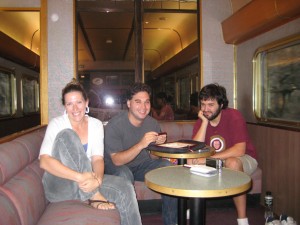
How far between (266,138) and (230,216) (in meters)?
1.01

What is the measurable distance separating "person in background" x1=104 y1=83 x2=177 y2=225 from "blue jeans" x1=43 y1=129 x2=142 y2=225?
41 centimetres

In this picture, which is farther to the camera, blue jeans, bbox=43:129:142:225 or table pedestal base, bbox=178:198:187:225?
table pedestal base, bbox=178:198:187:225

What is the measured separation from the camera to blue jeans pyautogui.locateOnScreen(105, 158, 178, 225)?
265 centimetres

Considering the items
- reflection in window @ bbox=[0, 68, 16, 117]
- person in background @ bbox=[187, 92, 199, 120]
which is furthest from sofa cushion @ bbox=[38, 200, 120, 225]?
reflection in window @ bbox=[0, 68, 16, 117]

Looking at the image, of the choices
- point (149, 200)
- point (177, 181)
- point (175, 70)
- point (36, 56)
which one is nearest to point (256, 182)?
point (149, 200)

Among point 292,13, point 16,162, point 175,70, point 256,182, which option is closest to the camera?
point 16,162

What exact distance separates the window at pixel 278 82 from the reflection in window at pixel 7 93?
225 inches

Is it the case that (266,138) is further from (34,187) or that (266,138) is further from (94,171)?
(34,187)

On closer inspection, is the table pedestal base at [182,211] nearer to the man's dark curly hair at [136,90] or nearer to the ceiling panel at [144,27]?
the man's dark curly hair at [136,90]

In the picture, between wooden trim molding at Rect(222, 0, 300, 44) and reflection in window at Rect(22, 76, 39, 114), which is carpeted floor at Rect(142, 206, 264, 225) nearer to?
wooden trim molding at Rect(222, 0, 300, 44)

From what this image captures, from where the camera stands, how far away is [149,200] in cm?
346

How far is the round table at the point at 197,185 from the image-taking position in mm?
1715

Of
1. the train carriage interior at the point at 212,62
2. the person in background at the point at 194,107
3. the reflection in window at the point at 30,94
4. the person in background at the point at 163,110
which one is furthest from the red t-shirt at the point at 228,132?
the reflection in window at the point at 30,94

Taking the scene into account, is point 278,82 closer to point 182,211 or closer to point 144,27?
point 182,211
